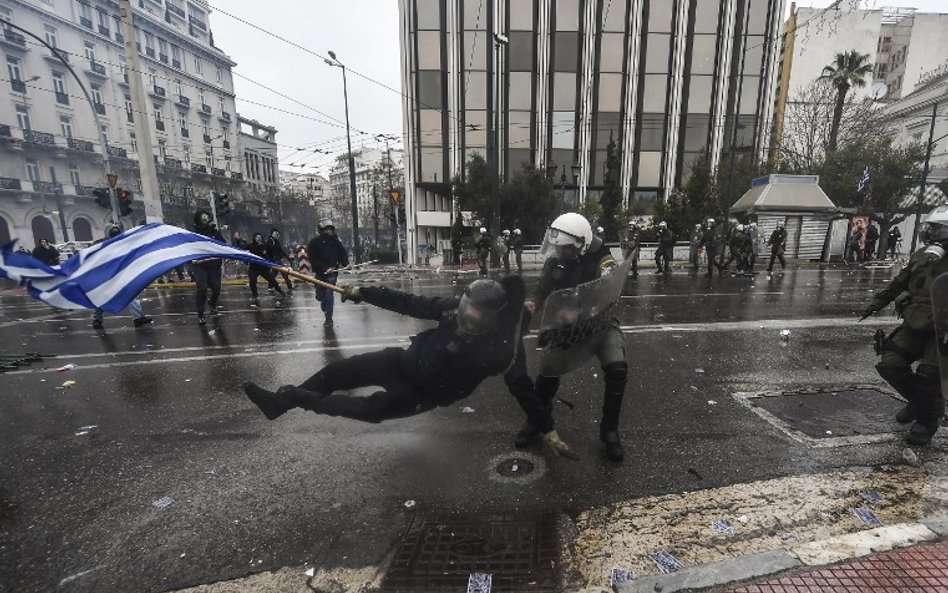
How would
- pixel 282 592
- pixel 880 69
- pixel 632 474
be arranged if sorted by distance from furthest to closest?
pixel 880 69, pixel 632 474, pixel 282 592

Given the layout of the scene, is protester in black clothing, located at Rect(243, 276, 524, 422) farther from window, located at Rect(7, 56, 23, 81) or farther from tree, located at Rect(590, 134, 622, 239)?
window, located at Rect(7, 56, 23, 81)

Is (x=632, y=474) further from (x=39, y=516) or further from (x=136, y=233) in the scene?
(x=136, y=233)

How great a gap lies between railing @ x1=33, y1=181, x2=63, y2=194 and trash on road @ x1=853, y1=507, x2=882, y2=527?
50641 mm

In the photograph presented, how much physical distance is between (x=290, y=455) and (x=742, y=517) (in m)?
3.05

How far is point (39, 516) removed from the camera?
8.91 feet

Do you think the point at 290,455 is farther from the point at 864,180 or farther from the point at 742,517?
the point at 864,180

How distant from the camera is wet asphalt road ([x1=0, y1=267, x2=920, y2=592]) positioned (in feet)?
8.01

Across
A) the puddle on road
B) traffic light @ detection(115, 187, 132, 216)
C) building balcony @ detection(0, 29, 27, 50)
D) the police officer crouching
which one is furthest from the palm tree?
building balcony @ detection(0, 29, 27, 50)

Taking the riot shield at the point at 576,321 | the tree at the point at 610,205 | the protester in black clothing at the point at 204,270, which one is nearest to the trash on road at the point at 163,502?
the riot shield at the point at 576,321

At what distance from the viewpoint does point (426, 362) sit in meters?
2.89

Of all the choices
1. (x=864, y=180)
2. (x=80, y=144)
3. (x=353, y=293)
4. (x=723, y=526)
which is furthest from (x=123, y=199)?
(x=80, y=144)

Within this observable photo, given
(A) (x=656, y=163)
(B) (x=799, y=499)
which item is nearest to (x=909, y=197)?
(A) (x=656, y=163)

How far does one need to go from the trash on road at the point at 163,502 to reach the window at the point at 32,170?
161ft

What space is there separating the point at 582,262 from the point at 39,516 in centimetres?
387
